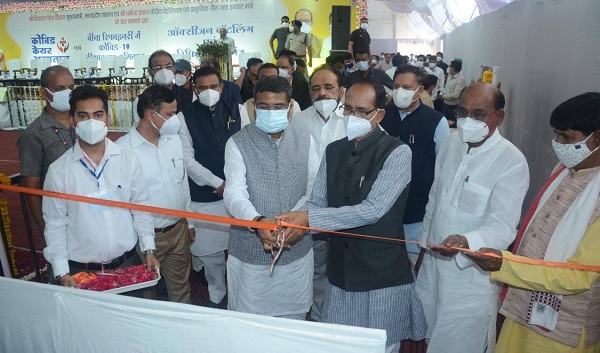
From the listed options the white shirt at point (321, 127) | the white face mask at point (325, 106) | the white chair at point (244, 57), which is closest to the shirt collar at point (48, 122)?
the white shirt at point (321, 127)

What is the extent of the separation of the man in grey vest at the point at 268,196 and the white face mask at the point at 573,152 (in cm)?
126

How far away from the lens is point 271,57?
15242mm

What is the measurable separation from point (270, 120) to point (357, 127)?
1.72 ft

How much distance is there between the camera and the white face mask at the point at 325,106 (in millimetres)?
3389

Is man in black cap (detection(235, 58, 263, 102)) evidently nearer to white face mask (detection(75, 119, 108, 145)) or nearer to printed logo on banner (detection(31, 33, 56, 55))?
white face mask (detection(75, 119, 108, 145))

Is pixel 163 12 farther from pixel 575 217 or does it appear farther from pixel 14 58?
pixel 575 217

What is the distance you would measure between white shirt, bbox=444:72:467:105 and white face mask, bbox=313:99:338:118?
6.41 metres

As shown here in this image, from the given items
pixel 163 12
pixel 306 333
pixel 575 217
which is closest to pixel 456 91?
pixel 575 217

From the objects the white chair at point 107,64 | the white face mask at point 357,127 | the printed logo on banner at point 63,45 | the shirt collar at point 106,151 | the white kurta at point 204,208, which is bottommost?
the white kurta at point 204,208

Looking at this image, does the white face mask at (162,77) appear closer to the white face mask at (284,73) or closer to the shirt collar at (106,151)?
the white face mask at (284,73)

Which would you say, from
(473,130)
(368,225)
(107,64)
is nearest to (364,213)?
(368,225)

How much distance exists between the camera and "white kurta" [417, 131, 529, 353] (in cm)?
220

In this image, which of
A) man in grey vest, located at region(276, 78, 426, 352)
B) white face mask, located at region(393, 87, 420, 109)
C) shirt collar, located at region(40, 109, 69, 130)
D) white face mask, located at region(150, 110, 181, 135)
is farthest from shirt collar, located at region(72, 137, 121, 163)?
white face mask, located at region(393, 87, 420, 109)

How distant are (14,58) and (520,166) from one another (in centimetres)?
2137
